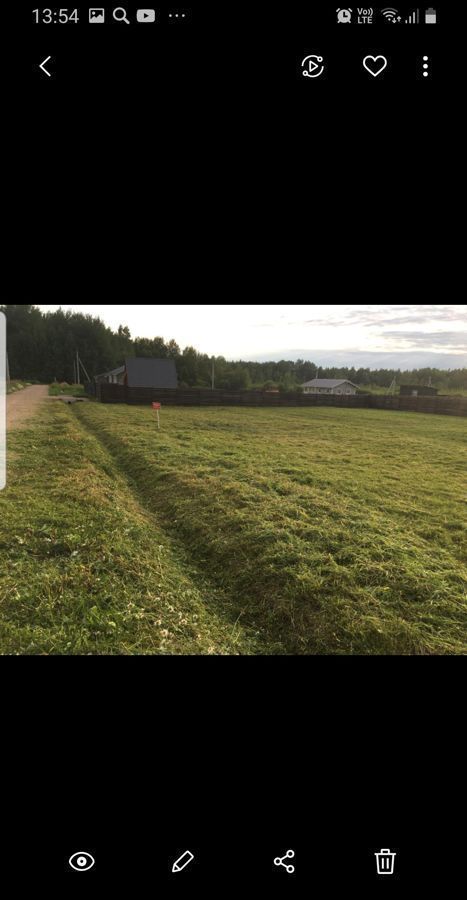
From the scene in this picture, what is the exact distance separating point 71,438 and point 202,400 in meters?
9.25

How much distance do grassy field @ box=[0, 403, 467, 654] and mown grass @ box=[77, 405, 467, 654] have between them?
0.02m

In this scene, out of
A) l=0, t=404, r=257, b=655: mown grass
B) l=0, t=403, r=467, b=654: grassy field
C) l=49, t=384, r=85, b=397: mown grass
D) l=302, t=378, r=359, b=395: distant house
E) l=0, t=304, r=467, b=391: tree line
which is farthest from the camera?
l=302, t=378, r=359, b=395: distant house

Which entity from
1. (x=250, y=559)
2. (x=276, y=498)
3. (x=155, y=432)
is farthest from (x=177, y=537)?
(x=155, y=432)

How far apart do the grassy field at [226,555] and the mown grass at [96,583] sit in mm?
14

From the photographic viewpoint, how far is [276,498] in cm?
487

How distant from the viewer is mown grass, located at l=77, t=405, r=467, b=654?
8.27ft

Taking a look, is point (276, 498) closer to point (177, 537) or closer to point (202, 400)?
Answer: point (177, 537)
